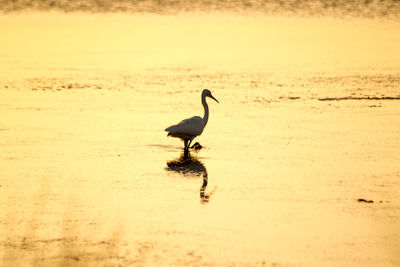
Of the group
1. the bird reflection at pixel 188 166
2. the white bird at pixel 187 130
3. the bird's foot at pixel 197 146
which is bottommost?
the bird reflection at pixel 188 166

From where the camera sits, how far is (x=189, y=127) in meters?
12.4

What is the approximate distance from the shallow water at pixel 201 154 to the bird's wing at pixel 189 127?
0.35 meters

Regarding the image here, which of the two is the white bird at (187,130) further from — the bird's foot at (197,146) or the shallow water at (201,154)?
the shallow water at (201,154)

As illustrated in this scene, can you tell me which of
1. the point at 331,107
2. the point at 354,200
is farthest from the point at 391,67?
the point at 354,200

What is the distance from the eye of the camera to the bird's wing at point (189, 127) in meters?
12.4

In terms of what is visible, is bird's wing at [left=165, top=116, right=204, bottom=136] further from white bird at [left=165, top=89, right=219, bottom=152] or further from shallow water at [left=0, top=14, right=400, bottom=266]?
shallow water at [left=0, top=14, right=400, bottom=266]

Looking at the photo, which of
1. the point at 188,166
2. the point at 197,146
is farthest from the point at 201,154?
the point at 188,166

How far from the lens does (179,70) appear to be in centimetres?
2005

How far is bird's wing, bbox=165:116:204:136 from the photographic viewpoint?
12359mm

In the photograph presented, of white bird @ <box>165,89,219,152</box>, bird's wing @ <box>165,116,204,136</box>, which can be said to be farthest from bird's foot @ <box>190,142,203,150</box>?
bird's wing @ <box>165,116,204,136</box>

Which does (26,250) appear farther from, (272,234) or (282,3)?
(282,3)

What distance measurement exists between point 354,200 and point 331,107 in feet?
19.6

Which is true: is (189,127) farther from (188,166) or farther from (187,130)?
(188,166)

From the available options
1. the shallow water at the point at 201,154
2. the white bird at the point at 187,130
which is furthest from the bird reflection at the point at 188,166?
the white bird at the point at 187,130
